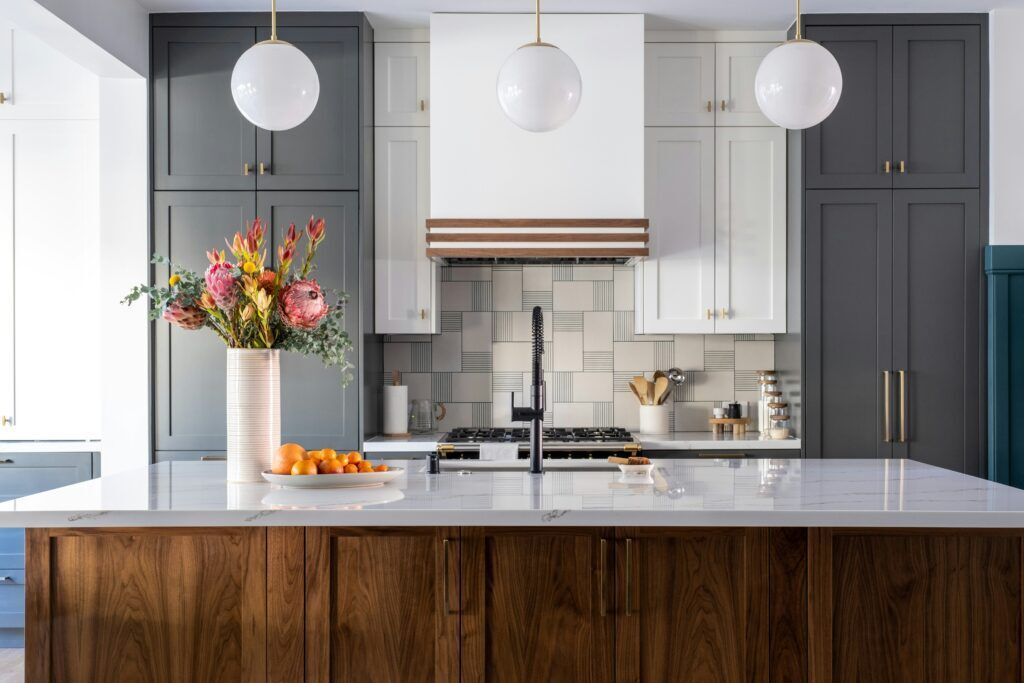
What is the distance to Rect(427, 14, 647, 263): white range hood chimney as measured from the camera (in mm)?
3822

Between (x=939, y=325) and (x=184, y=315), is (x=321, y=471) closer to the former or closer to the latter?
(x=184, y=315)

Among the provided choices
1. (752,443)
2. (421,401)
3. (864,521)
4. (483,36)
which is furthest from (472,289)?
(864,521)

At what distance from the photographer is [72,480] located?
12.5 feet

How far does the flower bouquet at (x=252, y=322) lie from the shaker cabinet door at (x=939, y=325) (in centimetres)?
271

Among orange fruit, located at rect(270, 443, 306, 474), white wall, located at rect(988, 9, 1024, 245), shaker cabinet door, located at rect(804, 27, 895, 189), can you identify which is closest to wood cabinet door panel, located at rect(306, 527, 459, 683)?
orange fruit, located at rect(270, 443, 306, 474)

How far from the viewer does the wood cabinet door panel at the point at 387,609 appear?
6.62 ft

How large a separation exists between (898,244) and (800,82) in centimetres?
193

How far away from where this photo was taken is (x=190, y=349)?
12.6 feet

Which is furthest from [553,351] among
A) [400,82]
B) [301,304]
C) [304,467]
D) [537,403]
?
[304,467]

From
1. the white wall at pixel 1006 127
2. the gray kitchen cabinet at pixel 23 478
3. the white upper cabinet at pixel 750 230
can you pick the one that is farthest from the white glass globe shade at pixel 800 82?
the gray kitchen cabinet at pixel 23 478

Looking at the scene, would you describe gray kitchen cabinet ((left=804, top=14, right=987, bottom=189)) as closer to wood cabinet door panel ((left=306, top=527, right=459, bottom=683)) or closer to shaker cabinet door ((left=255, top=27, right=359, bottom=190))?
shaker cabinet door ((left=255, top=27, right=359, bottom=190))

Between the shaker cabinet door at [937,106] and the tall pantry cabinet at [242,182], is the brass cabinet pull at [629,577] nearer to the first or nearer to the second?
the tall pantry cabinet at [242,182]

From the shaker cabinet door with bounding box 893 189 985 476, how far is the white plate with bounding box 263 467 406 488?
8.77 ft

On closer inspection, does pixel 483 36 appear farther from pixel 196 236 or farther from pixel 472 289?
pixel 196 236
